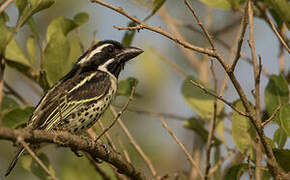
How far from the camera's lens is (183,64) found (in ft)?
28.4

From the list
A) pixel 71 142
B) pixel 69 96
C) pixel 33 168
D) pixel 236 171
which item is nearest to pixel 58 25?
pixel 69 96

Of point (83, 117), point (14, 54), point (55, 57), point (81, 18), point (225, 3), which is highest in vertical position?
point (225, 3)

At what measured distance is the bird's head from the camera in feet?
20.0

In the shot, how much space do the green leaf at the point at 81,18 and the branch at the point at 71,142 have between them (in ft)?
4.87

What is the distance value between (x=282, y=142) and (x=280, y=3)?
1.23 m

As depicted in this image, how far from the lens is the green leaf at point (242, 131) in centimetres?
451

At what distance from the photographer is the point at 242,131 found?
455cm

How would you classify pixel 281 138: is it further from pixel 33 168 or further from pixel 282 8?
pixel 33 168

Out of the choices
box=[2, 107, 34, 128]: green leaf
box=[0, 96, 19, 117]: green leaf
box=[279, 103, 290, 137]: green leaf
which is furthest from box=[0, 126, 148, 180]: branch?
box=[0, 96, 19, 117]: green leaf

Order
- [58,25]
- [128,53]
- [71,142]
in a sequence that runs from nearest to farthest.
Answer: [71,142], [58,25], [128,53]

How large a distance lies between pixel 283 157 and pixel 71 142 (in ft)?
5.24

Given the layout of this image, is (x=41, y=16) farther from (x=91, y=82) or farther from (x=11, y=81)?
(x=91, y=82)

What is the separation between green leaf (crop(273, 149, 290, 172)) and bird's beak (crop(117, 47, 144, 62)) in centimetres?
243

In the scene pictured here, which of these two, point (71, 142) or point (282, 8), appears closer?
point (71, 142)
